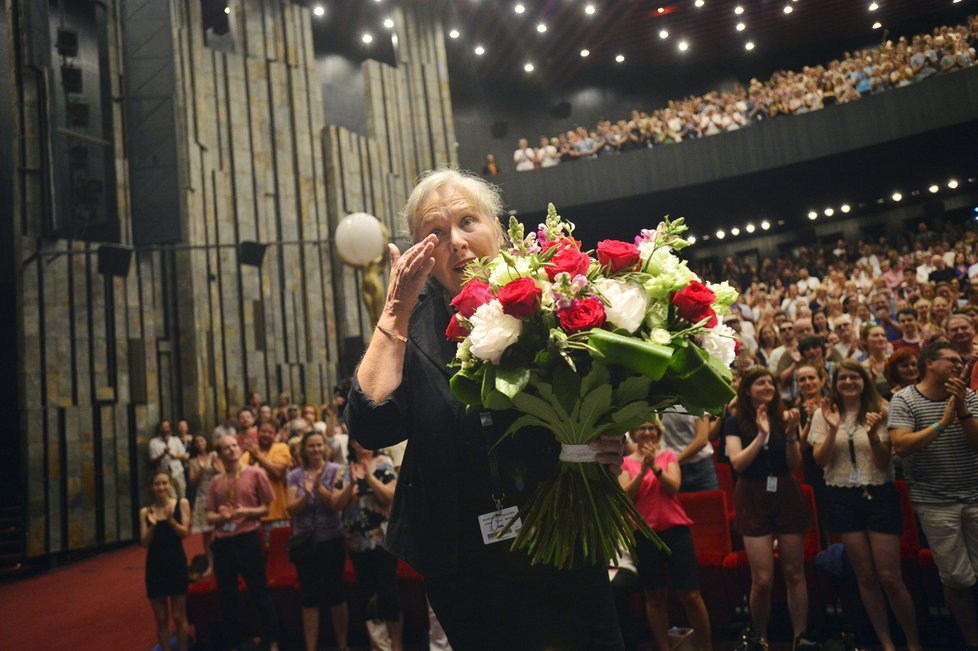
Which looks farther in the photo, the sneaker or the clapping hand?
the clapping hand

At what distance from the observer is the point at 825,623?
4352mm

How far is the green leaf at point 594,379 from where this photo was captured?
49.7 inches

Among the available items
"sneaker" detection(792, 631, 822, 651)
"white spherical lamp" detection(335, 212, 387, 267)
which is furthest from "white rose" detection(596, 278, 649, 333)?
"white spherical lamp" detection(335, 212, 387, 267)

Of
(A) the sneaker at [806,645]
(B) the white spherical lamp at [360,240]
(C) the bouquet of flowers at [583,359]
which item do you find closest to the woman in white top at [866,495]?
(A) the sneaker at [806,645]

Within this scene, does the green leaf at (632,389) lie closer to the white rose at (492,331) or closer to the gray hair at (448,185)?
the white rose at (492,331)

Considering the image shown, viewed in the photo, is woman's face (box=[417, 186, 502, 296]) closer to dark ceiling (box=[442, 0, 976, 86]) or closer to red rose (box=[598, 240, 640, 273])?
red rose (box=[598, 240, 640, 273])

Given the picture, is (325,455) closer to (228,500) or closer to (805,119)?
(228,500)

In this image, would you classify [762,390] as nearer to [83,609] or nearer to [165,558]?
[165,558]

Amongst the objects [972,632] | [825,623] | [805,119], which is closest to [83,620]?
[825,623]

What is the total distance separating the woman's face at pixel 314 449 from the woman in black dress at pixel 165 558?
35.8 inches

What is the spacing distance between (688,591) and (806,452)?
1253mm

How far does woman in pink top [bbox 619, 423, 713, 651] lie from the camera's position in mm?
3947

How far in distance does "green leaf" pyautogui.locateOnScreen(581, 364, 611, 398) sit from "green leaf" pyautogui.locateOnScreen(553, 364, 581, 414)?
13 mm

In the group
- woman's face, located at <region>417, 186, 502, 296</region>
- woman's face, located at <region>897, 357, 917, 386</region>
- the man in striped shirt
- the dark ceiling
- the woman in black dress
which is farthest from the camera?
the dark ceiling
